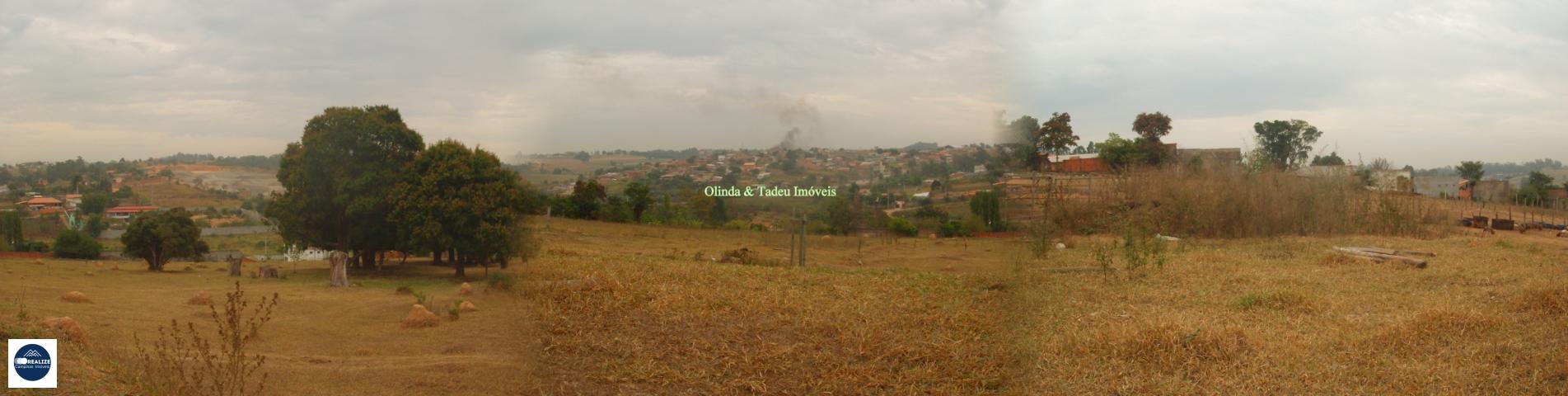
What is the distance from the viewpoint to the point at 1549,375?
209 inches

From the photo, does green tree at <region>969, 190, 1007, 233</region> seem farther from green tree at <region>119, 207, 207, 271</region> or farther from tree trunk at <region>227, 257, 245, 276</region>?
green tree at <region>119, 207, 207, 271</region>

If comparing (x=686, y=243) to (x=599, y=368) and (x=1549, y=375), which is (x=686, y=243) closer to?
(x=599, y=368)

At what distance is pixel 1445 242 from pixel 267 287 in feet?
62.9

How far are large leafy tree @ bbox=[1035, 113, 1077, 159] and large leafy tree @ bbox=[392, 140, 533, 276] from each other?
3.46m

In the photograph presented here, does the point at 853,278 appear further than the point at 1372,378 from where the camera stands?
No

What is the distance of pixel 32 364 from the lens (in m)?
3.76

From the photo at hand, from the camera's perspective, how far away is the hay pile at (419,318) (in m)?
4.40

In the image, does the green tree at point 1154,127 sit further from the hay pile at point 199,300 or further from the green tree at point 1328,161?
the hay pile at point 199,300

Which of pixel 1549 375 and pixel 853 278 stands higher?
pixel 853 278

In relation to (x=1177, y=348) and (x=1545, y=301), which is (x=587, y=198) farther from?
(x=1545, y=301)

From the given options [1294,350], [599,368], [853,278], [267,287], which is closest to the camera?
[599,368]

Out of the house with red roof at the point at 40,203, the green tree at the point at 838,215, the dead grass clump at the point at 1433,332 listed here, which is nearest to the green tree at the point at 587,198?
the green tree at the point at 838,215

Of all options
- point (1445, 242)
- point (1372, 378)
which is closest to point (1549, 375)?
point (1372, 378)

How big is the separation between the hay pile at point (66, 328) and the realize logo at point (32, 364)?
72 millimetres
